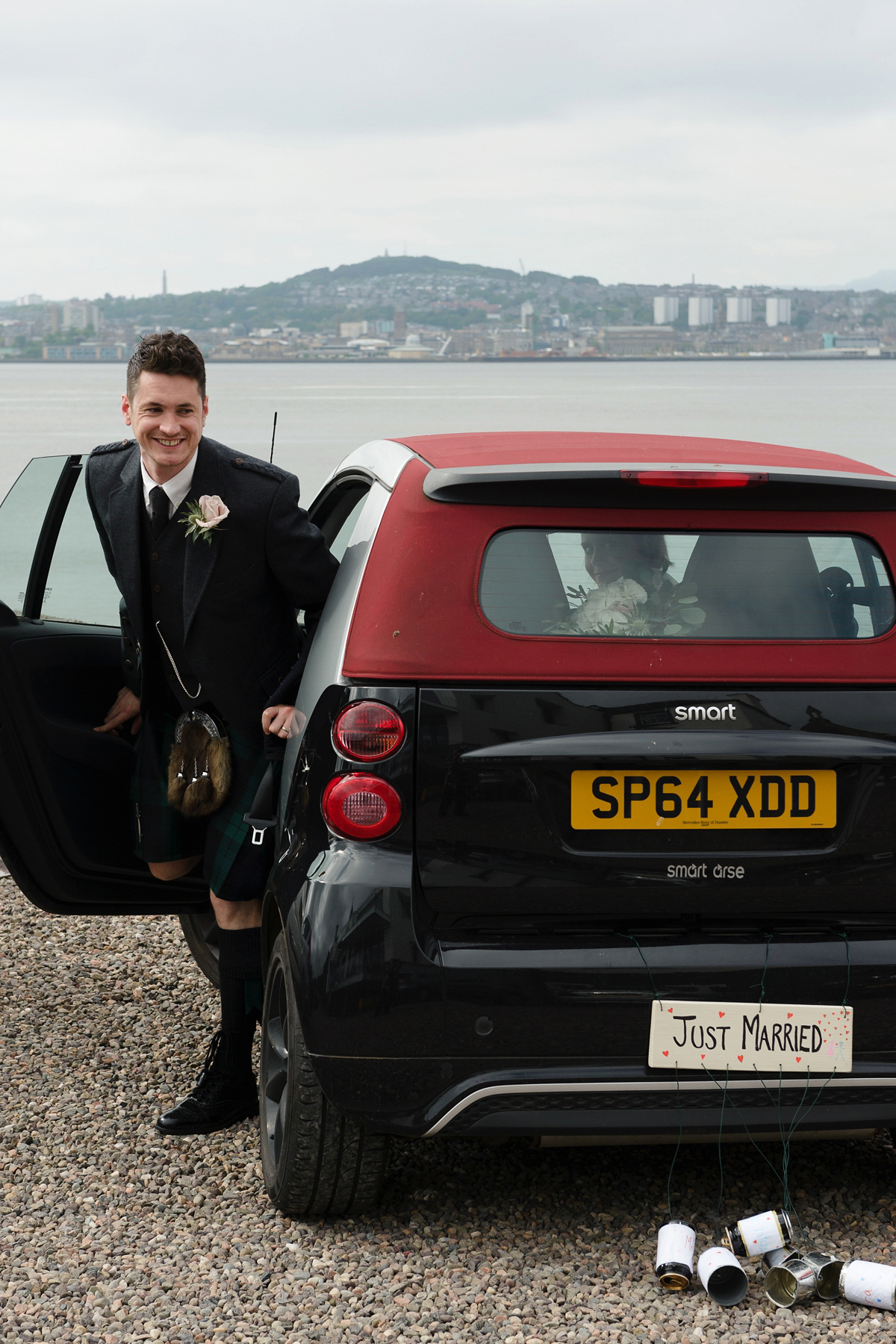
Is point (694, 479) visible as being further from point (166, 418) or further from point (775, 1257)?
point (775, 1257)

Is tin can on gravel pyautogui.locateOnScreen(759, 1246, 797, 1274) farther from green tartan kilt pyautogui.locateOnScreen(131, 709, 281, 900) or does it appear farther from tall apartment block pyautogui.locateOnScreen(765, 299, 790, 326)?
tall apartment block pyautogui.locateOnScreen(765, 299, 790, 326)

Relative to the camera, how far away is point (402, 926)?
2.73 m

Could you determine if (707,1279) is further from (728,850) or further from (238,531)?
(238,531)

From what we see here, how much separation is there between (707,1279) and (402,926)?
36.5 inches

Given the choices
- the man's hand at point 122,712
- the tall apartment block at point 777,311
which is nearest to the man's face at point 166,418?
the man's hand at point 122,712

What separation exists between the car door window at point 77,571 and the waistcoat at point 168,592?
1.43 ft

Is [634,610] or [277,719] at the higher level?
[634,610]

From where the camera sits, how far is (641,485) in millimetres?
2818

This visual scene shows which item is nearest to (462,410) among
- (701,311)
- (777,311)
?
(701,311)

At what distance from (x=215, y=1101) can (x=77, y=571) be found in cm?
146

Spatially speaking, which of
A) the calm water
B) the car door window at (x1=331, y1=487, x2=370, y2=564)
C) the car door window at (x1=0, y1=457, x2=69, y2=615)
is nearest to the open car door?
the car door window at (x1=0, y1=457, x2=69, y2=615)

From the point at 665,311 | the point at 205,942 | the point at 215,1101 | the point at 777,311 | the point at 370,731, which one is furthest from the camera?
the point at 777,311

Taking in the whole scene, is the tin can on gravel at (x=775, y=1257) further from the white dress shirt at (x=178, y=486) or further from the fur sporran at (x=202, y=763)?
the white dress shirt at (x=178, y=486)

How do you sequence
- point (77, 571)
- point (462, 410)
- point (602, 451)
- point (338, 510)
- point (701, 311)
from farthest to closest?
1. point (701, 311)
2. point (462, 410)
3. point (77, 571)
4. point (338, 510)
5. point (602, 451)
